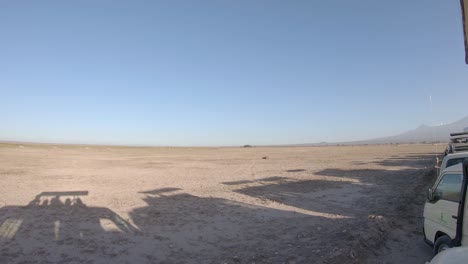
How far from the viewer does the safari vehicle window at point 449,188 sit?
5677 millimetres

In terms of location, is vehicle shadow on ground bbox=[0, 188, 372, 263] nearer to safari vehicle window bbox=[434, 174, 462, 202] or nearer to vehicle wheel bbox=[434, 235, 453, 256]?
vehicle wheel bbox=[434, 235, 453, 256]

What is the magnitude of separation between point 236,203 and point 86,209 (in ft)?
16.3

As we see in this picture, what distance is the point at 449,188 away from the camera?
5.96 meters

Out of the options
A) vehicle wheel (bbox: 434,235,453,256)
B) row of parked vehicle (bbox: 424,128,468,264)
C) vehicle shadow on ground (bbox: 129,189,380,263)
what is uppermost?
row of parked vehicle (bbox: 424,128,468,264)

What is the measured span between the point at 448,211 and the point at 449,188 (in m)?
0.47

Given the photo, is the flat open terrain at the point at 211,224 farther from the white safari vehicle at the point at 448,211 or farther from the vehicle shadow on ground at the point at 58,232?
the white safari vehicle at the point at 448,211

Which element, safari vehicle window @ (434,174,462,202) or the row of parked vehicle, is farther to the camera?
safari vehicle window @ (434,174,462,202)

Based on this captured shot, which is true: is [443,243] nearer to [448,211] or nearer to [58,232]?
[448,211]

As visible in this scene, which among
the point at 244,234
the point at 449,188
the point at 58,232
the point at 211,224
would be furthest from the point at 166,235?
the point at 449,188

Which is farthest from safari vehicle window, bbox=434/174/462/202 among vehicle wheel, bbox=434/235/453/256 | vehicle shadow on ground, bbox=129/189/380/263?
vehicle shadow on ground, bbox=129/189/380/263

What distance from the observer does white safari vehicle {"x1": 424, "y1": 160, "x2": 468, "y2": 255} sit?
489 cm

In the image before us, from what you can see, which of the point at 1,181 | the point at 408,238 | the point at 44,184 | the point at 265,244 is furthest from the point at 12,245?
the point at 1,181

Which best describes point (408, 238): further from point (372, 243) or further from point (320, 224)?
point (320, 224)

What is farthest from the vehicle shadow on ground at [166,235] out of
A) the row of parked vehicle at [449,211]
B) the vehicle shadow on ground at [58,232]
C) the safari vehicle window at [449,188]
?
the safari vehicle window at [449,188]
